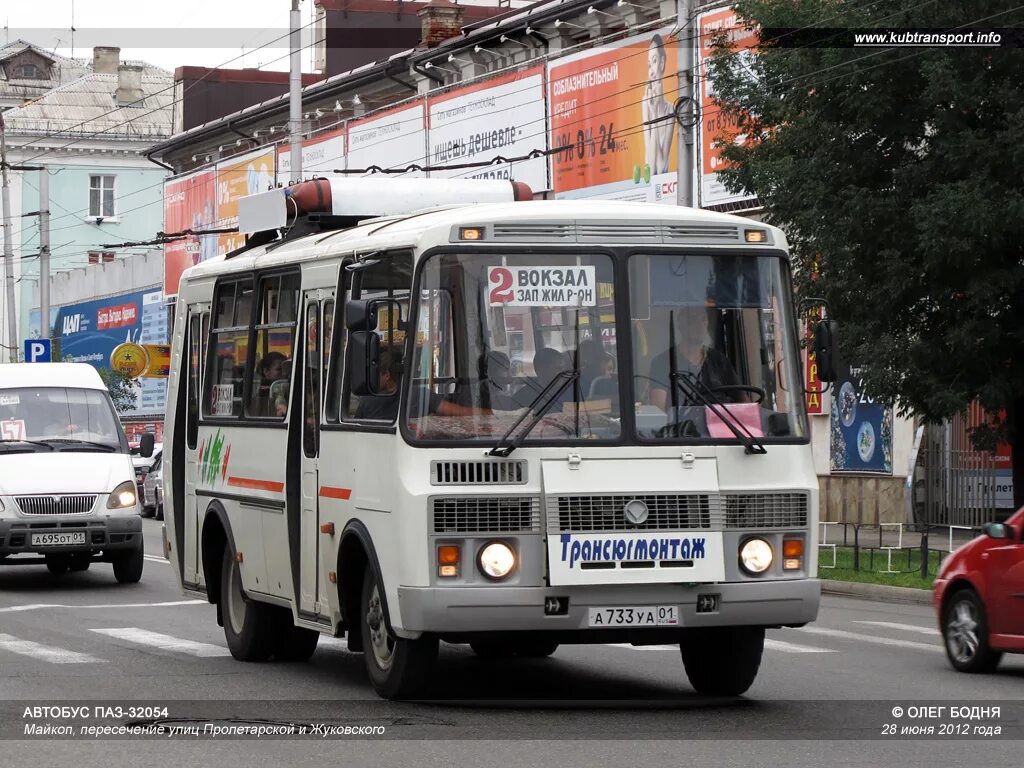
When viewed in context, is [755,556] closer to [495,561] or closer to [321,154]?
[495,561]

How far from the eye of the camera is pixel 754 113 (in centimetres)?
2538

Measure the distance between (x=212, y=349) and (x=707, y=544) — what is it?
5.13 m

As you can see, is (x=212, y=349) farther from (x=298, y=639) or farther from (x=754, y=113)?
(x=754, y=113)

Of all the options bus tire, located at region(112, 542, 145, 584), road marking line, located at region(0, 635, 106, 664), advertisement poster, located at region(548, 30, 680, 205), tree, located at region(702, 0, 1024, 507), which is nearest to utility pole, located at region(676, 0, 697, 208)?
tree, located at region(702, 0, 1024, 507)

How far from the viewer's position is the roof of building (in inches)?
3297

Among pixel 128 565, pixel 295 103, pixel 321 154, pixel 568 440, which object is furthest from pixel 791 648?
pixel 321 154

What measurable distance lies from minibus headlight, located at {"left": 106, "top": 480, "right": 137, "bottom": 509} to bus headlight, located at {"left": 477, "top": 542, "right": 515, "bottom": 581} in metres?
11.4

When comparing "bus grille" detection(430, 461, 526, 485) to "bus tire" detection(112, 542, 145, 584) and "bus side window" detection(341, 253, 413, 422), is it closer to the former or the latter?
"bus side window" detection(341, 253, 413, 422)

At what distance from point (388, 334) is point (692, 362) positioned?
1.66m

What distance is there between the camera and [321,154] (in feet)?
169

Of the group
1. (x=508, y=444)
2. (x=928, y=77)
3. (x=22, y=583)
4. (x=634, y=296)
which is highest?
(x=928, y=77)

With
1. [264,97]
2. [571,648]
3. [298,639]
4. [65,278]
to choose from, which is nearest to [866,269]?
[571,648]

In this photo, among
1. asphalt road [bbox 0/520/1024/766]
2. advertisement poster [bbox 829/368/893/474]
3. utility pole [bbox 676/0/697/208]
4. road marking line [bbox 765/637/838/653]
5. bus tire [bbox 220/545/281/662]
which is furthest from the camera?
advertisement poster [bbox 829/368/893/474]

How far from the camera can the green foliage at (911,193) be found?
21609mm
